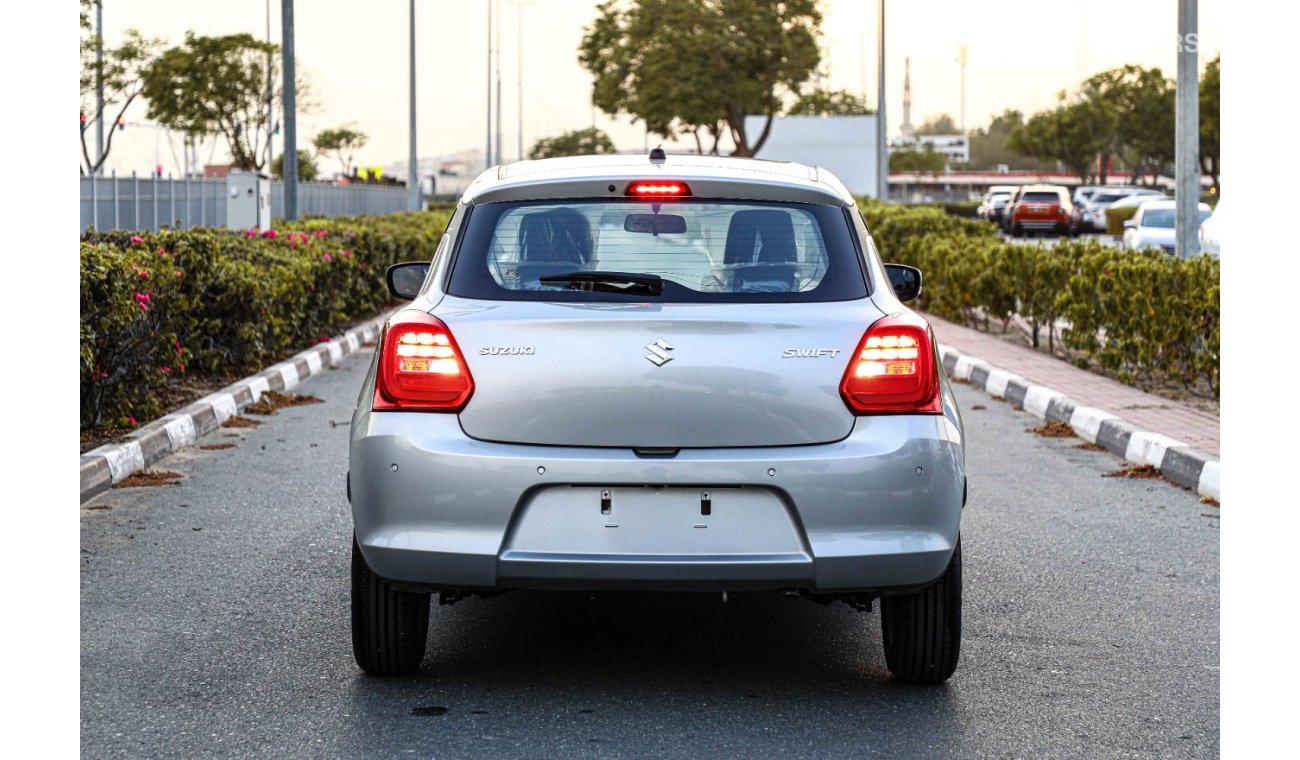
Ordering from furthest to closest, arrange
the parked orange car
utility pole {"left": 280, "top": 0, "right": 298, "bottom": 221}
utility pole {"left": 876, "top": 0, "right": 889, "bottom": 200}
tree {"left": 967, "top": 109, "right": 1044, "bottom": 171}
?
tree {"left": 967, "top": 109, "right": 1044, "bottom": 171}, the parked orange car, utility pole {"left": 876, "top": 0, "right": 889, "bottom": 200}, utility pole {"left": 280, "top": 0, "right": 298, "bottom": 221}

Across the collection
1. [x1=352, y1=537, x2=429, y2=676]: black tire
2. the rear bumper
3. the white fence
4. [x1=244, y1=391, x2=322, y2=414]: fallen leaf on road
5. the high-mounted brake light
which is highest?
the white fence

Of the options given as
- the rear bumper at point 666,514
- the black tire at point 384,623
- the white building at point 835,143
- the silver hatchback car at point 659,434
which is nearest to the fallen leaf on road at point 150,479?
the black tire at point 384,623

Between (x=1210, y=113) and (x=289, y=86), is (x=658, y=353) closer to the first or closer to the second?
(x=289, y=86)

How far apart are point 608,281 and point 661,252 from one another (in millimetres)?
172

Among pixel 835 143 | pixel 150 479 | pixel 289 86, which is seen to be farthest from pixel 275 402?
pixel 835 143

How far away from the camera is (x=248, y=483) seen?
28.2 ft

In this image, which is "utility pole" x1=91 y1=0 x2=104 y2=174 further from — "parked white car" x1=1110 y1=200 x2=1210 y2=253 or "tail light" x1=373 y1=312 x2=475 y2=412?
"tail light" x1=373 y1=312 x2=475 y2=412

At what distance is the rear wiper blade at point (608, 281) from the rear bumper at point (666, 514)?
505 millimetres

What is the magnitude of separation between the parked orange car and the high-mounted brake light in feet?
150

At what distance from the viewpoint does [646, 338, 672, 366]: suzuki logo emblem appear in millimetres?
4488

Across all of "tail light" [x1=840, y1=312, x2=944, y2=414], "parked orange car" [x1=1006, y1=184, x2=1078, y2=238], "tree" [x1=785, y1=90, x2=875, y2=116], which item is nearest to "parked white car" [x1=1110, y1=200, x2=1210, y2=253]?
"parked orange car" [x1=1006, y1=184, x2=1078, y2=238]

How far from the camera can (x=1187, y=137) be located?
53.4 ft

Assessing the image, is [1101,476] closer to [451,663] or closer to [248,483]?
[248,483]

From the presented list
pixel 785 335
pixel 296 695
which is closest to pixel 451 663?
pixel 296 695
